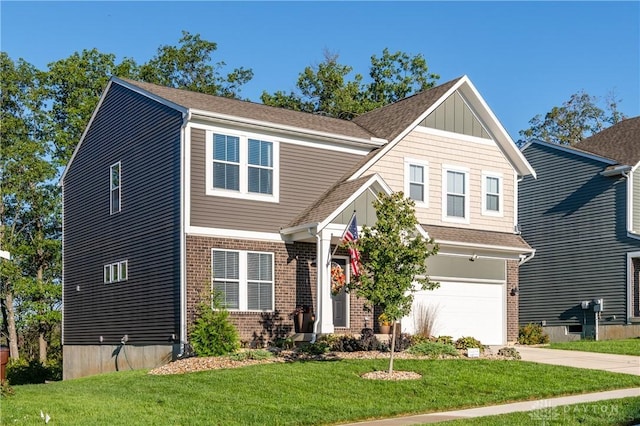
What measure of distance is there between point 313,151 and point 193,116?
3.91 meters

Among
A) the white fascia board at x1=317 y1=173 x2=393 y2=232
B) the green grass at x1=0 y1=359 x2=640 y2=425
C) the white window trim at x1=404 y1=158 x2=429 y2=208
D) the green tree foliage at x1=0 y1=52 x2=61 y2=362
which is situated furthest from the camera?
the green tree foliage at x1=0 y1=52 x2=61 y2=362

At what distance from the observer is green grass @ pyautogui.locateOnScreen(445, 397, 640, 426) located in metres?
12.5

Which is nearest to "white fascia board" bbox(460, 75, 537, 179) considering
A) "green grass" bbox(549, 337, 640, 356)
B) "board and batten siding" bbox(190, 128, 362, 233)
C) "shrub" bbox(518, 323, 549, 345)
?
"board and batten siding" bbox(190, 128, 362, 233)

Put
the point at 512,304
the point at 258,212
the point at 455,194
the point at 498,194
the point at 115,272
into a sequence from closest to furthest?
1. the point at 258,212
2. the point at 115,272
3. the point at 455,194
4. the point at 512,304
5. the point at 498,194

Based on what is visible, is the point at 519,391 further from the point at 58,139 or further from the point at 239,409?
the point at 58,139

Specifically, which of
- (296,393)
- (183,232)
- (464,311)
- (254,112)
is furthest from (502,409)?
(254,112)

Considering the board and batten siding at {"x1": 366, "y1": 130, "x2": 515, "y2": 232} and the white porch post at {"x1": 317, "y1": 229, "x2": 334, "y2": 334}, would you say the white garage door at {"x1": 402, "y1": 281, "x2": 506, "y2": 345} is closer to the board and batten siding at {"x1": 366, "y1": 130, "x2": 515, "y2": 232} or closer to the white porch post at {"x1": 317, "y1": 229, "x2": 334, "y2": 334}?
the board and batten siding at {"x1": 366, "y1": 130, "x2": 515, "y2": 232}

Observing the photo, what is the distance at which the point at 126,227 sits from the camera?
81.4 ft

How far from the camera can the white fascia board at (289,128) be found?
2162 centimetres

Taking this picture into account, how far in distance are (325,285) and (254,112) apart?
564cm

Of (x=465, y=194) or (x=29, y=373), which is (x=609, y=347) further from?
(x=29, y=373)

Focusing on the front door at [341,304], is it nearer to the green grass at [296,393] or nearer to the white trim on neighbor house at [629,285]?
the green grass at [296,393]

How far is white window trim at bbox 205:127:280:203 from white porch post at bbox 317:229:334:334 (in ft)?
7.06

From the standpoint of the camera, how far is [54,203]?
40406 mm
